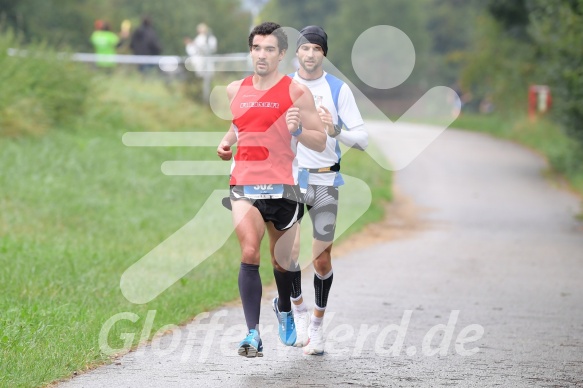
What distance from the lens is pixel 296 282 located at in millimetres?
7918

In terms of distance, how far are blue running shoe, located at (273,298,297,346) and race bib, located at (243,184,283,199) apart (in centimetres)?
90

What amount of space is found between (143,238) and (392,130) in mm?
26084

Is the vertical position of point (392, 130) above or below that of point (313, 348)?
below

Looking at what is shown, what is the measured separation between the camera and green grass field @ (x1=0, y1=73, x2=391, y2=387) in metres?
7.74

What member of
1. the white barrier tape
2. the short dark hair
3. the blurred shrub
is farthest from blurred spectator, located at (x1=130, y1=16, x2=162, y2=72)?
the short dark hair

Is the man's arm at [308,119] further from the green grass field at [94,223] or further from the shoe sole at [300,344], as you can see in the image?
the green grass field at [94,223]

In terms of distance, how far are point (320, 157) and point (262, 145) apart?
3.23ft

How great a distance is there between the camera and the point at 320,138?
728 cm

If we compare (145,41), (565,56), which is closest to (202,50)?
(145,41)

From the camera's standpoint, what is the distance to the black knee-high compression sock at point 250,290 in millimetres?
7172

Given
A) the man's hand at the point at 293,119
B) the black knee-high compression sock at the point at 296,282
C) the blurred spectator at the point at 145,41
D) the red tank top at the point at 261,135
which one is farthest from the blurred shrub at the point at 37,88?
the man's hand at the point at 293,119

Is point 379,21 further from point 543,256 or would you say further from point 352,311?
point 352,311

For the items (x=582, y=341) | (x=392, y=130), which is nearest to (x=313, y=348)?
(x=582, y=341)

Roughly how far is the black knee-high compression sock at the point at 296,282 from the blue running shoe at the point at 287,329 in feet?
0.91
